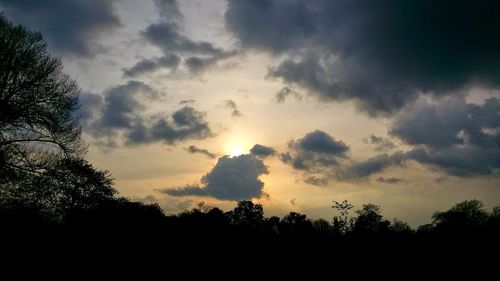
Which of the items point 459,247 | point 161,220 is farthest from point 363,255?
point 161,220

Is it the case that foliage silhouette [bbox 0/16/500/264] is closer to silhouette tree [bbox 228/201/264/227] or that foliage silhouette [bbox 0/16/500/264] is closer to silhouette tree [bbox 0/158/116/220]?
silhouette tree [bbox 0/158/116/220]

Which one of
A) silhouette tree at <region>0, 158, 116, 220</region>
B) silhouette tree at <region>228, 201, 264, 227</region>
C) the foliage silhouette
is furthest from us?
silhouette tree at <region>228, 201, 264, 227</region>

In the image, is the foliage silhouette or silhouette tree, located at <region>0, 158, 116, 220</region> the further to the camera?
silhouette tree, located at <region>0, 158, 116, 220</region>

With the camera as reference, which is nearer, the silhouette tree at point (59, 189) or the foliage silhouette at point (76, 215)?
the foliage silhouette at point (76, 215)

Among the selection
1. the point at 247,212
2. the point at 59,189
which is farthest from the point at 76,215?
the point at 247,212

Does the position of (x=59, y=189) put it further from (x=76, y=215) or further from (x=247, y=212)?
(x=247, y=212)

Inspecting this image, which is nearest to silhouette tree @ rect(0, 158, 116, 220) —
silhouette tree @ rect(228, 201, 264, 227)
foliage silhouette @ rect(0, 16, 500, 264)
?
foliage silhouette @ rect(0, 16, 500, 264)

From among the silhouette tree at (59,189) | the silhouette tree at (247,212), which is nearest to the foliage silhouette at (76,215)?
the silhouette tree at (59,189)

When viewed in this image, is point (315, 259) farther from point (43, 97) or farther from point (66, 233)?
point (43, 97)

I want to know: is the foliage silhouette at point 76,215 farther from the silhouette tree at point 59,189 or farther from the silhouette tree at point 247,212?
the silhouette tree at point 247,212

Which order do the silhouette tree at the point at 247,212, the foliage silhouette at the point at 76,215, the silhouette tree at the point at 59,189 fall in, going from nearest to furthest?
the foliage silhouette at the point at 76,215 → the silhouette tree at the point at 59,189 → the silhouette tree at the point at 247,212

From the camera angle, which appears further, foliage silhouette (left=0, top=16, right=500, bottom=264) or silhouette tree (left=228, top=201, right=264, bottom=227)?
silhouette tree (left=228, top=201, right=264, bottom=227)

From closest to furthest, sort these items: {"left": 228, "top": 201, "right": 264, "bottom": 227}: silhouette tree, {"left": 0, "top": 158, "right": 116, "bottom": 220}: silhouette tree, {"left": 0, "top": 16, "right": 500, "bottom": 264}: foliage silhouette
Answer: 1. {"left": 0, "top": 16, "right": 500, "bottom": 264}: foliage silhouette
2. {"left": 0, "top": 158, "right": 116, "bottom": 220}: silhouette tree
3. {"left": 228, "top": 201, "right": 264, "bottom": 227}: silhouette tree

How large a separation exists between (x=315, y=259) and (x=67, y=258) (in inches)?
279
